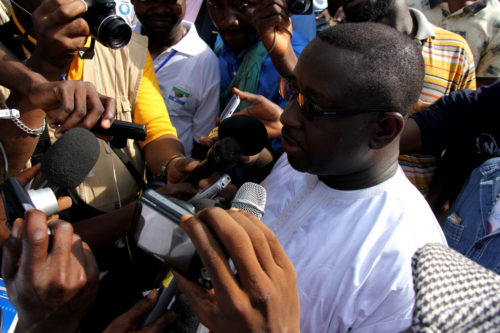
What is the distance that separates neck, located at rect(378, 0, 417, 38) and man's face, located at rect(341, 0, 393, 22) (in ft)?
0.13

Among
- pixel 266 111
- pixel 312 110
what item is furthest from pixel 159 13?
pixel 312 110

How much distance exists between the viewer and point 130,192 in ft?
6.88

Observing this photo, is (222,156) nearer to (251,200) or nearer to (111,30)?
(251,200)

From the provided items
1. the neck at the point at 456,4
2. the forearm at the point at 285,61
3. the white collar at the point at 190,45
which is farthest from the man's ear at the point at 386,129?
the neck at the point at 456,4

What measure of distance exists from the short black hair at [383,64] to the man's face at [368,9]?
1.12 m

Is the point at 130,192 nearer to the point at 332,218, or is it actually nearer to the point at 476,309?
the point at 332,218

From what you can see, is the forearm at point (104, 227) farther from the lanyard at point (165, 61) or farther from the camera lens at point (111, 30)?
the lanyard at point (165, 61)

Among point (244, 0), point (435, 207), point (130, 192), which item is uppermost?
point (244, 0)

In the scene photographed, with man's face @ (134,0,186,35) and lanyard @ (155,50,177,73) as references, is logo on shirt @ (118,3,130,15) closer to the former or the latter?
man's face @ (134,0,186,35)

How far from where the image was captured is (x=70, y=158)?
115cm

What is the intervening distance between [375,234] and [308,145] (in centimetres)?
45

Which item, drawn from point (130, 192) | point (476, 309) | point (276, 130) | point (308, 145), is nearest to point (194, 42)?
point (276, 130)

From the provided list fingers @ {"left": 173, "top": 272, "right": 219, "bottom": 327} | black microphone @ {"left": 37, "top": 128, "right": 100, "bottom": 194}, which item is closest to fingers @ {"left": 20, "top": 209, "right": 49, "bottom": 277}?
→ black microphone @ {"left": 37, "top": 128, "right": 100, "bottom": 194}

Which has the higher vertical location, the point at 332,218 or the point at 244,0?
the point at 244,0
